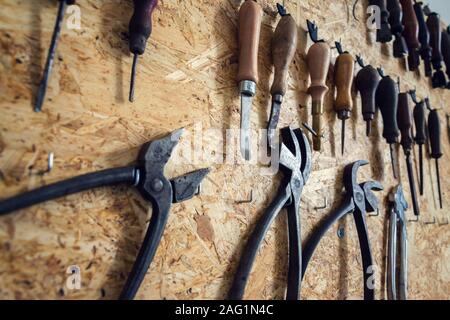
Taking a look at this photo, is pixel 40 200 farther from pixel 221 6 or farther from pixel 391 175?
pixel 391 175

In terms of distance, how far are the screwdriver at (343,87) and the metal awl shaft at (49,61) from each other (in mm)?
754

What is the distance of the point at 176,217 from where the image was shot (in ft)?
2.30

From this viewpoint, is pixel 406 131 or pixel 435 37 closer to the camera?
pixel 406 131

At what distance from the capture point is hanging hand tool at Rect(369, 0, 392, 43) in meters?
1.32

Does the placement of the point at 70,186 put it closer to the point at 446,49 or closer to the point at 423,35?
the point at 423,35

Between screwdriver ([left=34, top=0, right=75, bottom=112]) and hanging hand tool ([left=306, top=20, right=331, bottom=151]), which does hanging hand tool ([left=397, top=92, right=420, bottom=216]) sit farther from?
screwdriver ([left=34, top=0, right=75, bottom=112])

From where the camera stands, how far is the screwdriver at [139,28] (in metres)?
0.67

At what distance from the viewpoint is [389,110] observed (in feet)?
3.88

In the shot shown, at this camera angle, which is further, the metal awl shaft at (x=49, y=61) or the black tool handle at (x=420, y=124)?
the black tool handle at (x=420, y=124)

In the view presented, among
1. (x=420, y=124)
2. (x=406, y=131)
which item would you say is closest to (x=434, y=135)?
(x=420, y=124)

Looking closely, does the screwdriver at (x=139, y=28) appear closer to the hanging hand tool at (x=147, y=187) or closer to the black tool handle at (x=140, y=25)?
the black tool handle at (x=140, y=25)

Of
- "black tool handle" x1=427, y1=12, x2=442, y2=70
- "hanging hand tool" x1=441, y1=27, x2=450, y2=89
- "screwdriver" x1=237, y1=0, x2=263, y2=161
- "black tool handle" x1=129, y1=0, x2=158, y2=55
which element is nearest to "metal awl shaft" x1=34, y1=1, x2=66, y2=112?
"black tool handle" x1=129, y1=0, x2=158, y2=55

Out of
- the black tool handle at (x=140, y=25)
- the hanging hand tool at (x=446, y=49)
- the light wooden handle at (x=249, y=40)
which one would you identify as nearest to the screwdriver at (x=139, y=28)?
the black tool handle at (x=140, y=25)

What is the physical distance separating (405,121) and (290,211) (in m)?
0.68
